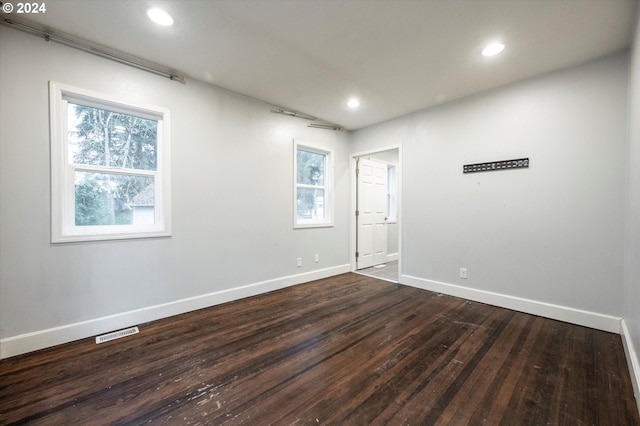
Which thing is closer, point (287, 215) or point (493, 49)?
point (493, 49)

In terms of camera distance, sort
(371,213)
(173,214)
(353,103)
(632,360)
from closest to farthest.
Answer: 1. (632,360)
2. (173,214)
3. (353,103)
4. (371,213)

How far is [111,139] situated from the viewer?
2.62 meters

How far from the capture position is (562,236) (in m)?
2.80

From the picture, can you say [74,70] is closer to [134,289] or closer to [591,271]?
[134,289]

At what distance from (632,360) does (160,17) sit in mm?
4369

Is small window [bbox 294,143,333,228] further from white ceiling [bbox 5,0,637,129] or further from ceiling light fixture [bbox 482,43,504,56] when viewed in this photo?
ceiling light fixture [bbox 482,43,504,56]

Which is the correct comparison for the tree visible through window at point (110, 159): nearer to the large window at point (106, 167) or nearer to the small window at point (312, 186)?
the large window at point (106, 167)

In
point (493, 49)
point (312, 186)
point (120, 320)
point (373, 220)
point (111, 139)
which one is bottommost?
point (120, 320)

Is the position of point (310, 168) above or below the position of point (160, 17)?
below

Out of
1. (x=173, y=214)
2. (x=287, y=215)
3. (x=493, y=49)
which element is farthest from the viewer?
(x=287, y=215)

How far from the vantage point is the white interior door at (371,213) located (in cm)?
507

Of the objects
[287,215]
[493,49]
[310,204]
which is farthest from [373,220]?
[493,49]

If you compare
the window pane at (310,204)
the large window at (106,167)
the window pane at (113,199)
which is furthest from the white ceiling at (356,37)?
the window pane at (310,204)

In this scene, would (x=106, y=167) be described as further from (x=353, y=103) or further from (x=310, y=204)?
(x=353, y=103)
